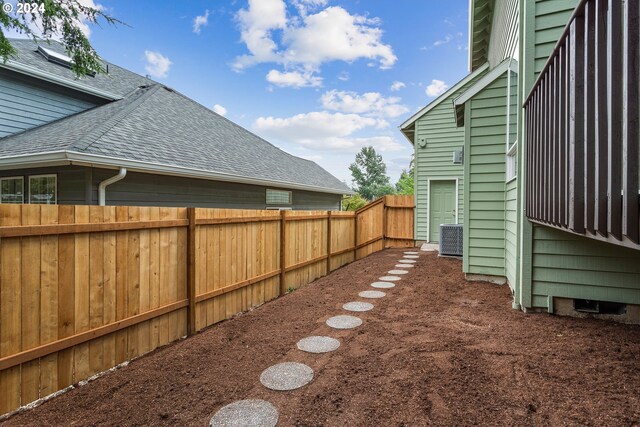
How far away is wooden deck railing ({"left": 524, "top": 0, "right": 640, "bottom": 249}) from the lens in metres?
1.17

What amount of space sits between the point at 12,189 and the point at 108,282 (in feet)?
18.9

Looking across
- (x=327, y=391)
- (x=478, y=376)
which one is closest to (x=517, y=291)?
(x=478, y=376)

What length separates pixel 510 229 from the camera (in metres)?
4.16

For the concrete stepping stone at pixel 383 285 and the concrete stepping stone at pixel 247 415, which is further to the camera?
the concrete stepping stone at pixel 383 285

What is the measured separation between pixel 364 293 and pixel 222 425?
3.00 meters

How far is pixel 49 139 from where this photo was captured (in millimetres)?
5746

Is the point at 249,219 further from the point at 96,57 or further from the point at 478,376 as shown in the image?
the point at 96,57

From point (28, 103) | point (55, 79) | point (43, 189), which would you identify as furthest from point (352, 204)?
point (43, 189)

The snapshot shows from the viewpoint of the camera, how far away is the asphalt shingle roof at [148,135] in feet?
18.2

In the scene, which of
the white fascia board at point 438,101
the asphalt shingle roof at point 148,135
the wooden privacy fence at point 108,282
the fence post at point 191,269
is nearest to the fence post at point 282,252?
the wooden privacy fence at point 108,282

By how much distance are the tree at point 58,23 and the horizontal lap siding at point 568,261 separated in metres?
5.74

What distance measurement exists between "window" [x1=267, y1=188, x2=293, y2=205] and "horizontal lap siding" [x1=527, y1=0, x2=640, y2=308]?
24.6 ft

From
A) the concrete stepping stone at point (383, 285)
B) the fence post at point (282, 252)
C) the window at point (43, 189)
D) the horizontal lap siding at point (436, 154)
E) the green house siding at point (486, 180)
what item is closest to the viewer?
the green house siding at point (486, 180)

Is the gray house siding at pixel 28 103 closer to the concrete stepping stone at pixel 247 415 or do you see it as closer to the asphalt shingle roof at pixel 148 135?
the asphalt shingle roof at pixel 148 135
